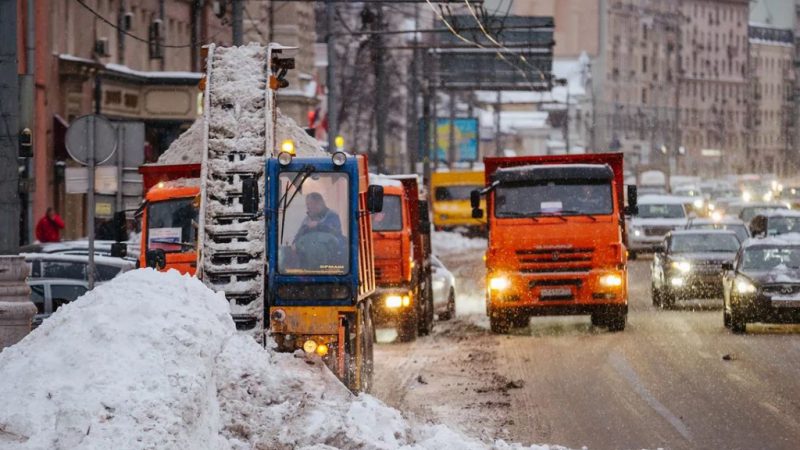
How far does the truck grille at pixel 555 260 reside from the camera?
27062 millimetres

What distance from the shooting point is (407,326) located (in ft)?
86.5

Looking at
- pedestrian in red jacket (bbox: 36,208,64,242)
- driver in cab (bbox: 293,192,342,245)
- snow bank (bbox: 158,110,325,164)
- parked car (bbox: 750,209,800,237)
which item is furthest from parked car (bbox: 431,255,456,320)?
parked car (bbox: 750,209,800,237)

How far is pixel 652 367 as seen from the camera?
21891 millimetres

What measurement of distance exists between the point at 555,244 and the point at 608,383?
708cm

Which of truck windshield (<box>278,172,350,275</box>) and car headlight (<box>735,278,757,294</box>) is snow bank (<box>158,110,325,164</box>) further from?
car headlight (<box>735,278,757,294</box>)

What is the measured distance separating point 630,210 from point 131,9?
85.0ft

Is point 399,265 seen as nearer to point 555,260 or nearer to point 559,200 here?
point 555,260

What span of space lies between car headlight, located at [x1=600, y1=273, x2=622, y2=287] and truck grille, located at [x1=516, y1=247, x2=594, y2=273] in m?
0.29

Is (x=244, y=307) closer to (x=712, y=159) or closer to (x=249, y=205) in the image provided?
(x=249, y=205)

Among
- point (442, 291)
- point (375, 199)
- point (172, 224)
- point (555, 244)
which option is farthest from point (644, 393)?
point (442, 291)

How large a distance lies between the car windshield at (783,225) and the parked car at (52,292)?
27.2 m

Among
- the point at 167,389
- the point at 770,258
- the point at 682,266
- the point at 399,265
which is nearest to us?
the point at 167,389

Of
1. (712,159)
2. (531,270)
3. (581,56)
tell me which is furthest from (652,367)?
(712,159)

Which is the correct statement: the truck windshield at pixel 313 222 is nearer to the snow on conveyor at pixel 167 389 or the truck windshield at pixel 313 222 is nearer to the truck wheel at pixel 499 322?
the snow on conveyor at pixel 167 389
